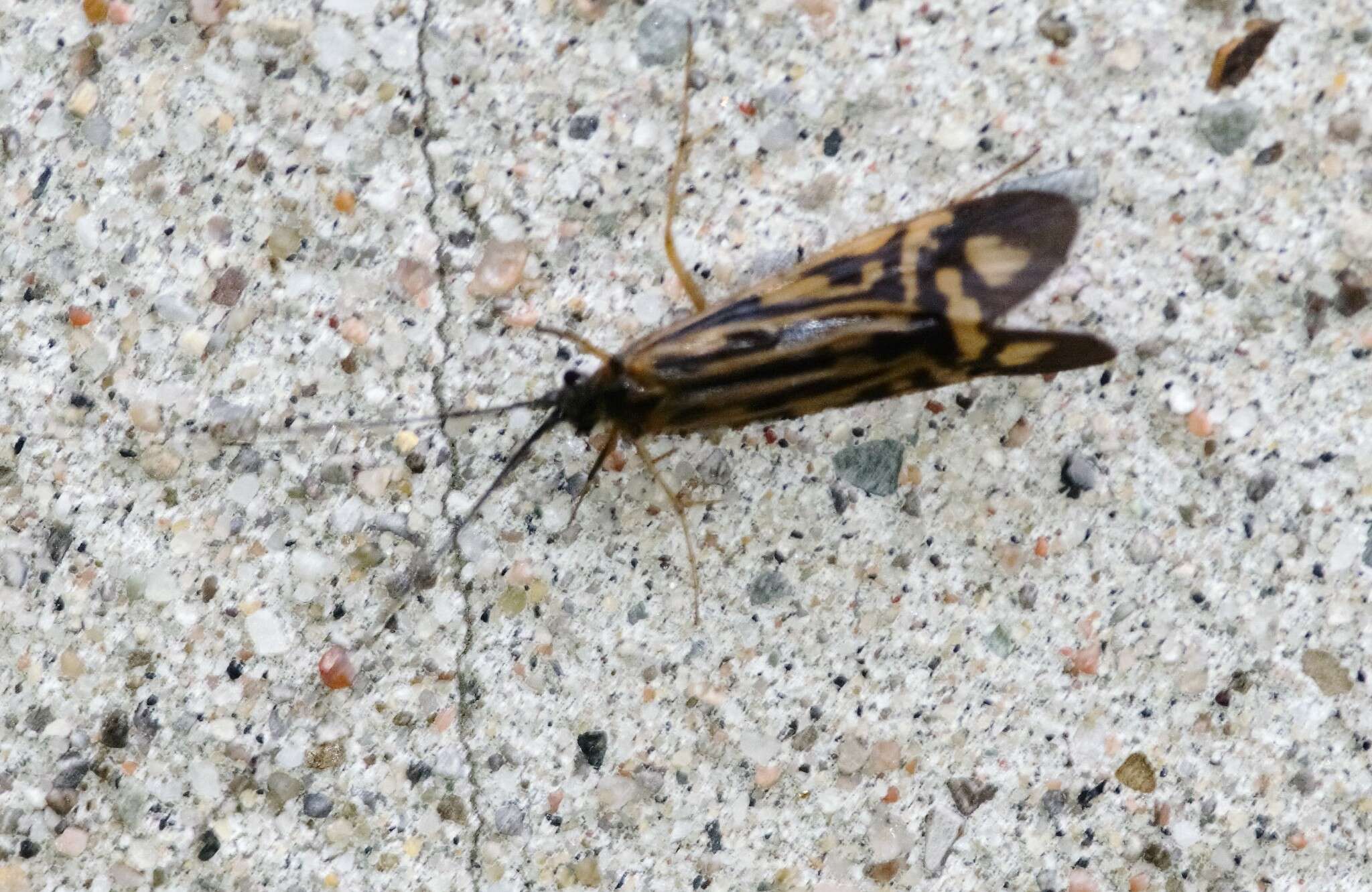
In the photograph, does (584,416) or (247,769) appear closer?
(584,416)

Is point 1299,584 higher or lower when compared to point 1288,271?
lower

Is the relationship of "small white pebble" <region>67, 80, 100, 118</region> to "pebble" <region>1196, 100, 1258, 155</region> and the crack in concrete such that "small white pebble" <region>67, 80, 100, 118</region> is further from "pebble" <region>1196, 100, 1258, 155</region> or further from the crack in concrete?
"pebble" <region>1196, 100, 1258, 155</region>

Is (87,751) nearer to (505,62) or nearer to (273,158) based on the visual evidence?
(273,158)

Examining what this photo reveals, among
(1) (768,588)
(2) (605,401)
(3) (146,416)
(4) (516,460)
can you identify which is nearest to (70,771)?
(3) (146,416)

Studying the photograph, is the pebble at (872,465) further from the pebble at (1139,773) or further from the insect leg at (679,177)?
the pebble at (1139,773)

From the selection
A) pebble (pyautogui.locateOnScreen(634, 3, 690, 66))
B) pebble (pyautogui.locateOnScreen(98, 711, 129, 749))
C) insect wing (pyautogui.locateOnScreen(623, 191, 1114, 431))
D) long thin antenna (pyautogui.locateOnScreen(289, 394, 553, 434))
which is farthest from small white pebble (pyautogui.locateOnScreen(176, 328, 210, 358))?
pebble (pyautogui.locateOnScreen(634, 3, 690, 66))

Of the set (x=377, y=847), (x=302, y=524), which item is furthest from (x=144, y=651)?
(x=377, y=847)

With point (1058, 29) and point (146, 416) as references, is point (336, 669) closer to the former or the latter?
point (146, 416)
